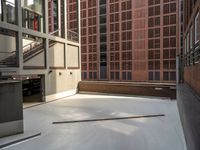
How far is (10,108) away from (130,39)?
35251 mm

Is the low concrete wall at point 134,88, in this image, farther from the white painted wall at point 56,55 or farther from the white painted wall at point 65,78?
the white painted wall at point 56,55

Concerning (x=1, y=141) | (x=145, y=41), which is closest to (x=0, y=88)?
(x=1, y=141)

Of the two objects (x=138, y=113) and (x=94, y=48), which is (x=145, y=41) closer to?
(x=94, y=48)

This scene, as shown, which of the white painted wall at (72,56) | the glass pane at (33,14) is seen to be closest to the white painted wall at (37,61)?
the glass pane at (33,14)

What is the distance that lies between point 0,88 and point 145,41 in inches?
1362

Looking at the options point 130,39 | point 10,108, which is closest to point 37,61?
point 10,108

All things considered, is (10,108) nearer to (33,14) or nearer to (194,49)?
(194,49)

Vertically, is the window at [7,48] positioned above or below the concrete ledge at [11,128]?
above

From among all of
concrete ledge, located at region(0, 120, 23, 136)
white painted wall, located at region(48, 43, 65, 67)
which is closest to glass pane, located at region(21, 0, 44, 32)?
white painted wall, located at region(48, 43, 65, 67)

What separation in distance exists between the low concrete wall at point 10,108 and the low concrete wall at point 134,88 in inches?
459

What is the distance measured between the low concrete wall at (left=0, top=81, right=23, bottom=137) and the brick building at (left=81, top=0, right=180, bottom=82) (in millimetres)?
32802

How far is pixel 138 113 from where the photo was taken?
11.1 meters

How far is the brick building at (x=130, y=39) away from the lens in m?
36.6

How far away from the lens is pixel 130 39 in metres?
40.1
